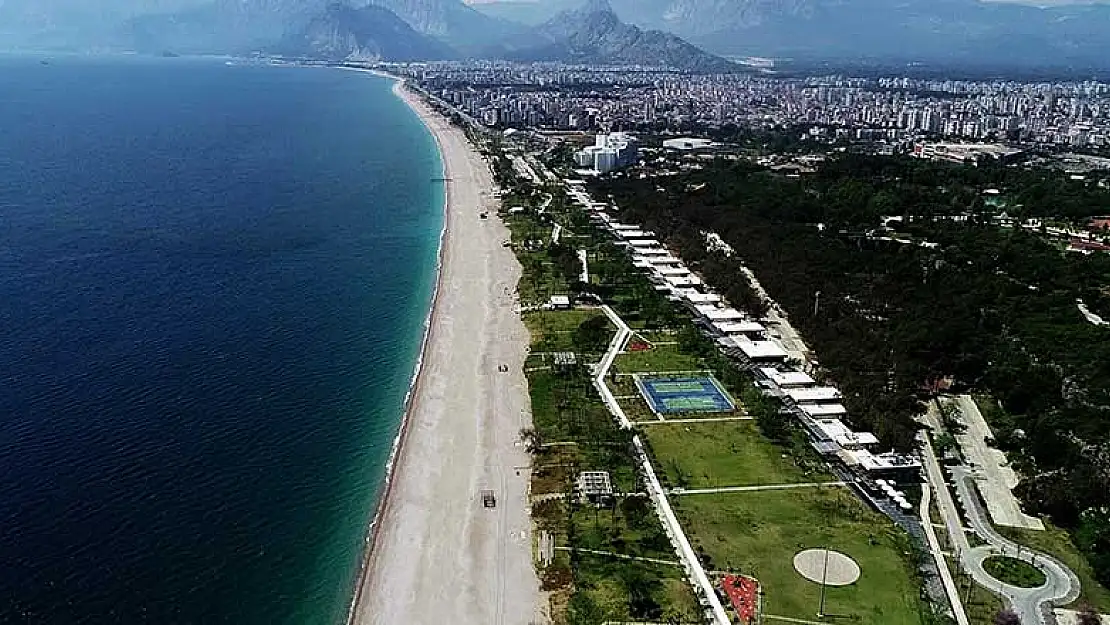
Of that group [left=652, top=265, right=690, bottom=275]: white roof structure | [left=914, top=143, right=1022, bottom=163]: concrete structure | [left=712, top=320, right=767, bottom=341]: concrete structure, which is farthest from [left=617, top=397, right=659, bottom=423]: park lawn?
[left=914, top=143, right=1022, bottom=163]: concrete structure

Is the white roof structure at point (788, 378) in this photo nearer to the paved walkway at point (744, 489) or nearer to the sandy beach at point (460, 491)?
the paved walkway at point (744, 489)

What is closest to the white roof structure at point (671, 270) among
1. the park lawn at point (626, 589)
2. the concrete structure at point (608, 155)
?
the park lawn at point (626, 589)

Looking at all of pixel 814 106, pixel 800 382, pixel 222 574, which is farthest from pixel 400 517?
pixel 814 106

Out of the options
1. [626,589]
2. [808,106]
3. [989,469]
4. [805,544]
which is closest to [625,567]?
[626,589]

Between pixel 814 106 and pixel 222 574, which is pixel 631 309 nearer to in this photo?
pixel 222 574

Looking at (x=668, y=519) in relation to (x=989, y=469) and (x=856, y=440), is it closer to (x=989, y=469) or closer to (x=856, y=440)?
(x=856, y=440)

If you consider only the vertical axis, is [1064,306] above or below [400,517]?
above

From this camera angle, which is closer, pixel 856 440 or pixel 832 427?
pixel 856 440
